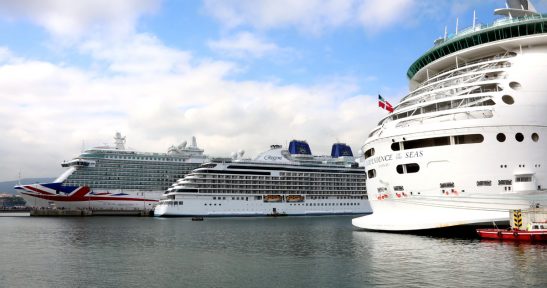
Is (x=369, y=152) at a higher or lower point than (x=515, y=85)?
lower

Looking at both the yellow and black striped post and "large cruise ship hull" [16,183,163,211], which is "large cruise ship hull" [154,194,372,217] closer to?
"large cruise ship hull" [16,183,163,211]

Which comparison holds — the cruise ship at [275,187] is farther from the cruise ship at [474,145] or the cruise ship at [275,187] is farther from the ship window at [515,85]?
the ship window at [515,85]

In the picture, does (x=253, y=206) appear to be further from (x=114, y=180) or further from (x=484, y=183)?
(x=484, y=183)

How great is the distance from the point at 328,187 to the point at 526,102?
67720 mm

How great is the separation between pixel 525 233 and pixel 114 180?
79409 millimetres

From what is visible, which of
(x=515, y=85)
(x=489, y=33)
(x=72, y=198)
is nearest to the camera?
(x=515, y=85)

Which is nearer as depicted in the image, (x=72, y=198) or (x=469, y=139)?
(x=469, y=139)

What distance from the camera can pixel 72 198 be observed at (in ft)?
287

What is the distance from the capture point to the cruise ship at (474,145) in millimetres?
28703

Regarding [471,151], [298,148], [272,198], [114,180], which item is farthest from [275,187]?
[471,151]

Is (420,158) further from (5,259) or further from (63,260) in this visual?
(5,259)

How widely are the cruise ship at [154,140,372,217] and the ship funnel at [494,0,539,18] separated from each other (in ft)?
185

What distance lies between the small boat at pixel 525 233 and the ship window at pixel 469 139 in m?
5.84

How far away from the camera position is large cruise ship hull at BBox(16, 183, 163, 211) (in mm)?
87062
